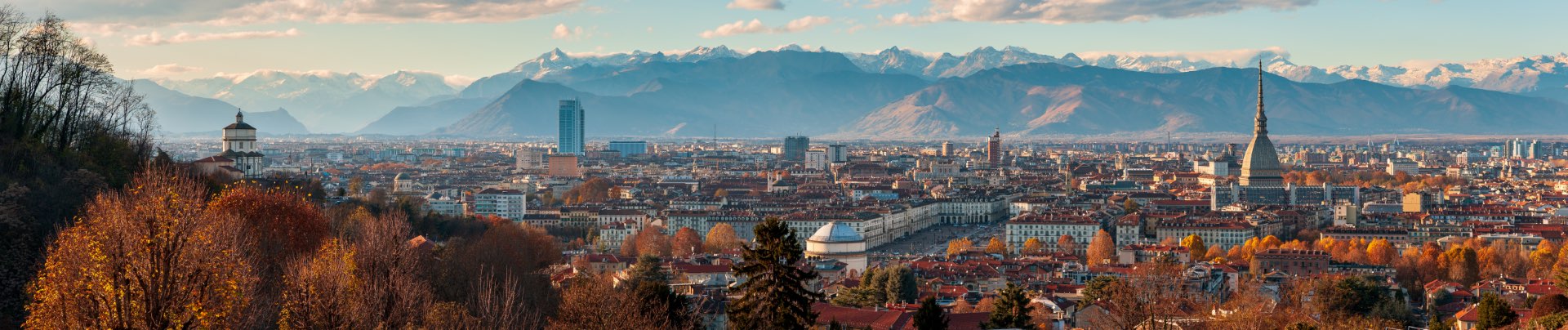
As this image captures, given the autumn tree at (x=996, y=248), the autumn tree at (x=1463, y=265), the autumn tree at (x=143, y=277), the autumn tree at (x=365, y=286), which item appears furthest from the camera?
the autumn tree at (x=996, y=248)

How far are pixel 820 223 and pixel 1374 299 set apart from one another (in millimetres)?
34829

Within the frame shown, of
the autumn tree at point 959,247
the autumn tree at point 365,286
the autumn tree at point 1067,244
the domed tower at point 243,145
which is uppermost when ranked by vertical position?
the domed tower at point 243,145

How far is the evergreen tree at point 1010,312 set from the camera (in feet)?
119

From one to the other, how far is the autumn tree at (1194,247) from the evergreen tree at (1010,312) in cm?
2719

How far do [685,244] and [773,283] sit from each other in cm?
3772

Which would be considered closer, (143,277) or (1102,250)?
(143,277)

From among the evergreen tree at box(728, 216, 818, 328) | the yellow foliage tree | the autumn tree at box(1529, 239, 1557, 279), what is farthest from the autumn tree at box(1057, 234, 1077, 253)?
the evergreen tree at box(728, 216, 818, 328)

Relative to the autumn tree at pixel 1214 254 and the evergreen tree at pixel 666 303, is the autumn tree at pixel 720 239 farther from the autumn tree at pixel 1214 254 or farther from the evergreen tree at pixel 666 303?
the evergreen tree at pixel 666 303

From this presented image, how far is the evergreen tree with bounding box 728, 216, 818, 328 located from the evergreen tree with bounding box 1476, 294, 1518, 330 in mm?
13849

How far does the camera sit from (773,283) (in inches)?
1125

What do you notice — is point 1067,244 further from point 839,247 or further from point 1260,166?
point 1260,166

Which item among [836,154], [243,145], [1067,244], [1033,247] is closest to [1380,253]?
[1033,247]

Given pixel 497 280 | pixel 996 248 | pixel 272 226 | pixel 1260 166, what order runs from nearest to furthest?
pixel 272 226 → pixel 497 280 → pixel 996 248 → pixel 1260 166

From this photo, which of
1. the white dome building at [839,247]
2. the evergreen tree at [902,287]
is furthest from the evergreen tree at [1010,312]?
the white dome building at [839,247]
